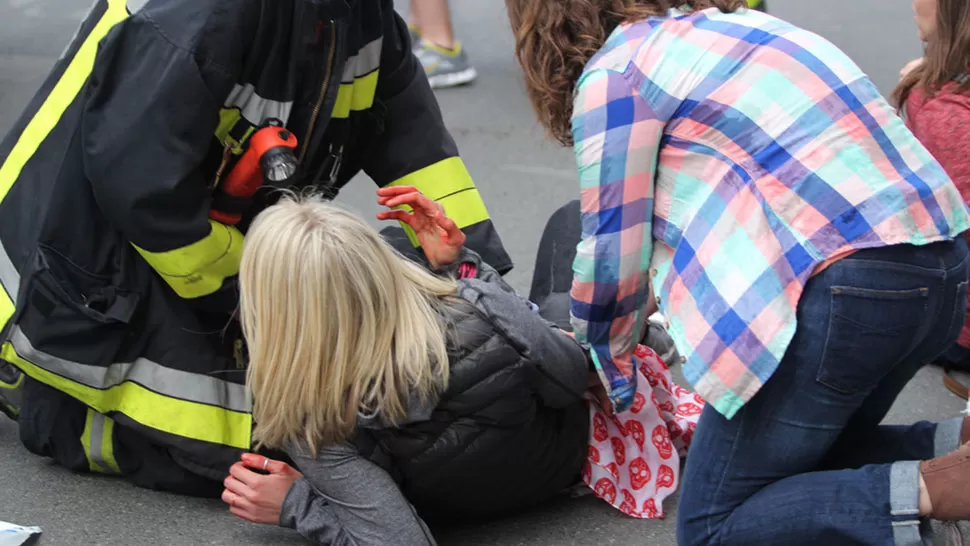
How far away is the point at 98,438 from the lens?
8.32 feet

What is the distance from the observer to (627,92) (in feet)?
6.13

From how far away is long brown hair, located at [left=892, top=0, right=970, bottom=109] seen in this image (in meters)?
2.77

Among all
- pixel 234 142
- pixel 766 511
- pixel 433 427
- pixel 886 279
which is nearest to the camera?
pixel 886 279

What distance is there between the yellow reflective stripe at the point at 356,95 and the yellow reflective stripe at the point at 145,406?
71cm

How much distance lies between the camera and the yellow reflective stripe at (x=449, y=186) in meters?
2.78

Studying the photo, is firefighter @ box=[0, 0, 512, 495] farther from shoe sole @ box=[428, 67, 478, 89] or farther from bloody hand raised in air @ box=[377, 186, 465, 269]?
shoe sole @ box=[428, 67, 478, 89]

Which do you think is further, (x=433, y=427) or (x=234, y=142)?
(x=234, y=142)

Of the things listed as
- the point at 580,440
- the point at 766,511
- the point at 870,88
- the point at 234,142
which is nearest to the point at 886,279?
the point at 870,88

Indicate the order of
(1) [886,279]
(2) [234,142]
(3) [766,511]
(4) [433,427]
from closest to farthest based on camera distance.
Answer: (1) [886,279] → (3) [766,511] → (4) [433,427] → (2) [234,142]

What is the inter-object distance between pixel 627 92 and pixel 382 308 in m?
0.60

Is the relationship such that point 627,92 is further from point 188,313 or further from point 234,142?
point 188,313

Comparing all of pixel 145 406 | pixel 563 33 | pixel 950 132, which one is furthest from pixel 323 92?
pixel 950 132

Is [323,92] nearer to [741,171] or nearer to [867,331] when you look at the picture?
[741,171]

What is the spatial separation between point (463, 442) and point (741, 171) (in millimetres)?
761
